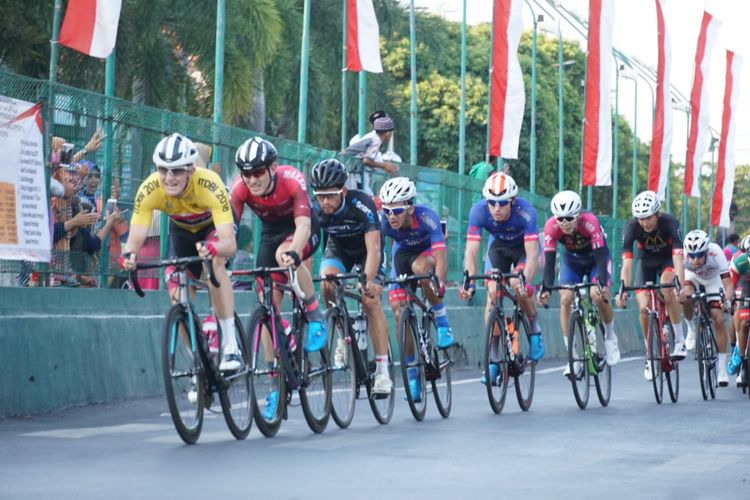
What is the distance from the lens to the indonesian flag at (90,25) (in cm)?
2000

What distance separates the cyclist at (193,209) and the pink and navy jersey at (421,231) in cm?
333

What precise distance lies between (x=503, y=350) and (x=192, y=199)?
13.6ft

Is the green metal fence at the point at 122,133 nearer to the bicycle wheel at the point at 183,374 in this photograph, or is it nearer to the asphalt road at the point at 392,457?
the asphalt road at the point at 392,457

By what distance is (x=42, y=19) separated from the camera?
117 ft

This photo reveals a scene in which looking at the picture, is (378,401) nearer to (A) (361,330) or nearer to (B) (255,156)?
(A) (361,330)

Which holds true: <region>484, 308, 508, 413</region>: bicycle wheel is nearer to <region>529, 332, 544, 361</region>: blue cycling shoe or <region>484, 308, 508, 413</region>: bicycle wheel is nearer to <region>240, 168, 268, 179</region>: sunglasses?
<region>529, 332, 544, 361</region>: blue cycling shoe

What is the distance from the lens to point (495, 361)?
14.6m

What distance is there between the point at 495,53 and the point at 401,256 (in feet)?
49.2

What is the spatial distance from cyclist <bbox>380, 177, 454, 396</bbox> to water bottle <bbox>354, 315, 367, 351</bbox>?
56 cm

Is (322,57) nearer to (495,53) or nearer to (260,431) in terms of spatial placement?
(495,53)

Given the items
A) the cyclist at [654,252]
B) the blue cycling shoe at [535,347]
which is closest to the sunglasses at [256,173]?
the blue cycling shoe at [535,347]

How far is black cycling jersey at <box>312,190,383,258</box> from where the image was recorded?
1323 cm

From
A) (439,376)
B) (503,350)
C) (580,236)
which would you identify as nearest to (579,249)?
(580,236)

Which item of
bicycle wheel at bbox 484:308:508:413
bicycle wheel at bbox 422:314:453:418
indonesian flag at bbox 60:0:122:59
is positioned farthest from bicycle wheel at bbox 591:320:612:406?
indonesian flag at bbox 60:0:122:59
